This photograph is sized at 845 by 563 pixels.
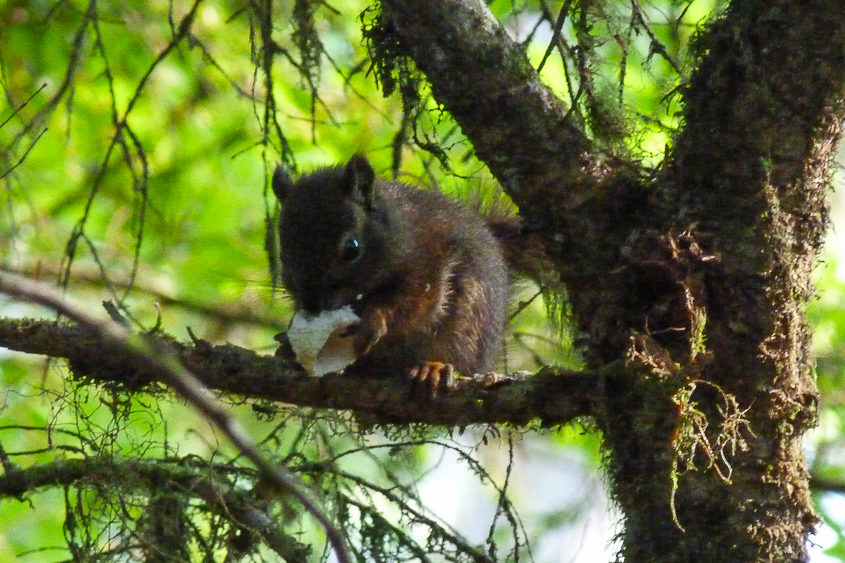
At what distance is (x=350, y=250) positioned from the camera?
117 inches

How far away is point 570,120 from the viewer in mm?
2275

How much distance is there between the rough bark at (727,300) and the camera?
1980 millimetres

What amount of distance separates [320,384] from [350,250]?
68cm

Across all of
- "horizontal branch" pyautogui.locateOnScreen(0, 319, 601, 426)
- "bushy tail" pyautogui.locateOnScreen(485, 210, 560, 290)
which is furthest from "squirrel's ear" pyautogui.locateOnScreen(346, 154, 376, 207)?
"horizontal branch" pyautogui.locateOnScreen(0, 319, 601, 426)

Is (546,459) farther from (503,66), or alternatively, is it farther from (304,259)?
(503,66)

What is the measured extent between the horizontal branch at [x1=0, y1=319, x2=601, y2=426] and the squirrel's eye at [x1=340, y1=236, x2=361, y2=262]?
60 cm

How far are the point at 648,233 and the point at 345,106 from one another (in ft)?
10.2

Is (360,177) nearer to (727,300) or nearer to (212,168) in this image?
(727,300)

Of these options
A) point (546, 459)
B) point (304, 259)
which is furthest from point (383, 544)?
point (546, 459)

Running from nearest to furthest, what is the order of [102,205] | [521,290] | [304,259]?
1. [304,259]
2. [521,290]
3. [102,205]

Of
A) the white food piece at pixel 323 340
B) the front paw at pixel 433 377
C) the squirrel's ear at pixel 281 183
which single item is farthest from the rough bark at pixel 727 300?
the squirrel's ear at pixel 281 183

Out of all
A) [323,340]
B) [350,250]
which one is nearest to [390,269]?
[350,250]

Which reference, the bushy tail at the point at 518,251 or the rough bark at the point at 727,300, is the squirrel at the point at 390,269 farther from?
the rough bark at the point at 727,300

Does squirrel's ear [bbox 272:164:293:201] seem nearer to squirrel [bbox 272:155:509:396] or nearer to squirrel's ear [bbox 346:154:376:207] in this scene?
squirrel [bbox 272:155:509:396]
